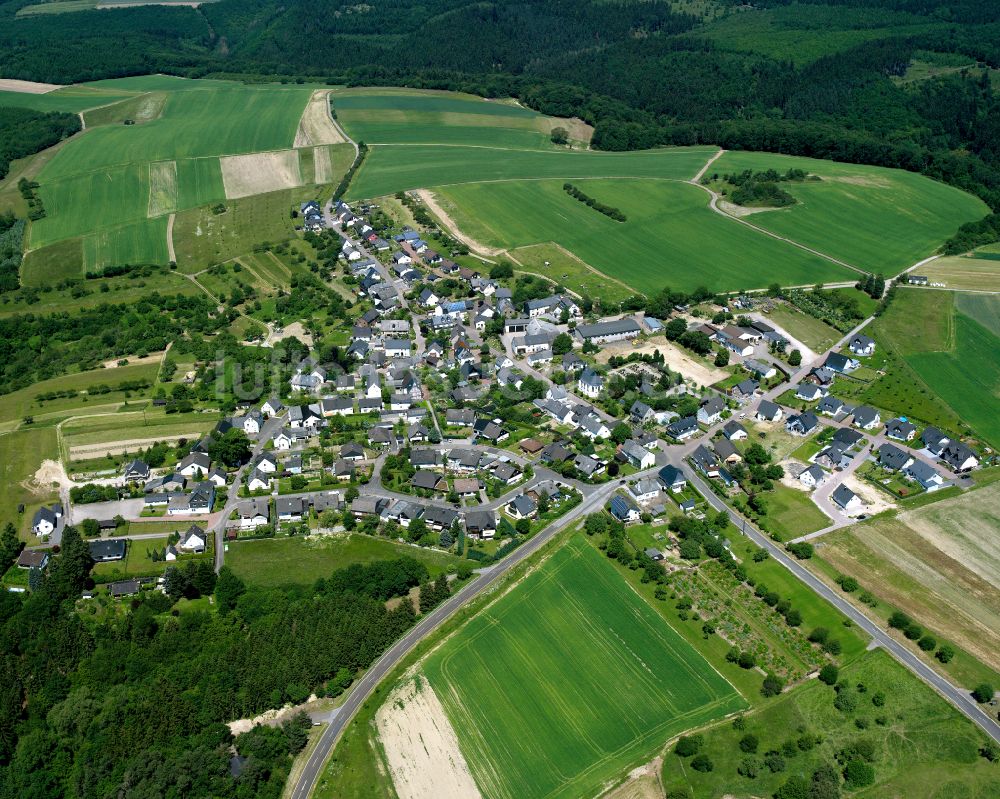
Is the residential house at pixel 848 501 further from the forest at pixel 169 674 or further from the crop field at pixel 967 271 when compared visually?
→ the crop field at pixel 967 271

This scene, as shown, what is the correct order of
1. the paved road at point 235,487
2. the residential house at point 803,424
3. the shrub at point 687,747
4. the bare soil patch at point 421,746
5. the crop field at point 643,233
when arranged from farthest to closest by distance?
the crop field at point 643,233, the residential house at point 803,424, the paved road at point 235,487, the shrub at point 687,747, the bare soil patch at point 421,746

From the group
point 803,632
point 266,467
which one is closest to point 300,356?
point 266,467

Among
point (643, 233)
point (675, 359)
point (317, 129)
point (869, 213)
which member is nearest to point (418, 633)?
point (675, 359)

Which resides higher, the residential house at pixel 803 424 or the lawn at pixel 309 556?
the residential house at pixel 803 424

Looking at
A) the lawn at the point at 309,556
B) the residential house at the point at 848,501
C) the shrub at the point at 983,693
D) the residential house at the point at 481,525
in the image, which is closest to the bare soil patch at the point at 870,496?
the residential house at the point at 848,501

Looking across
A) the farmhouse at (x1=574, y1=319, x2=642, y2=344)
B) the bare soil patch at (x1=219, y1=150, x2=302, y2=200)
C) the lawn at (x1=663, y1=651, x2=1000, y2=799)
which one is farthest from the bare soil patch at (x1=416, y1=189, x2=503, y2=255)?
the lawn at (x1=663, y1=651, x2=1000, y2=799)

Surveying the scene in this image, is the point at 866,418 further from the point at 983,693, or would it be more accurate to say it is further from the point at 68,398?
the point at 68,398
